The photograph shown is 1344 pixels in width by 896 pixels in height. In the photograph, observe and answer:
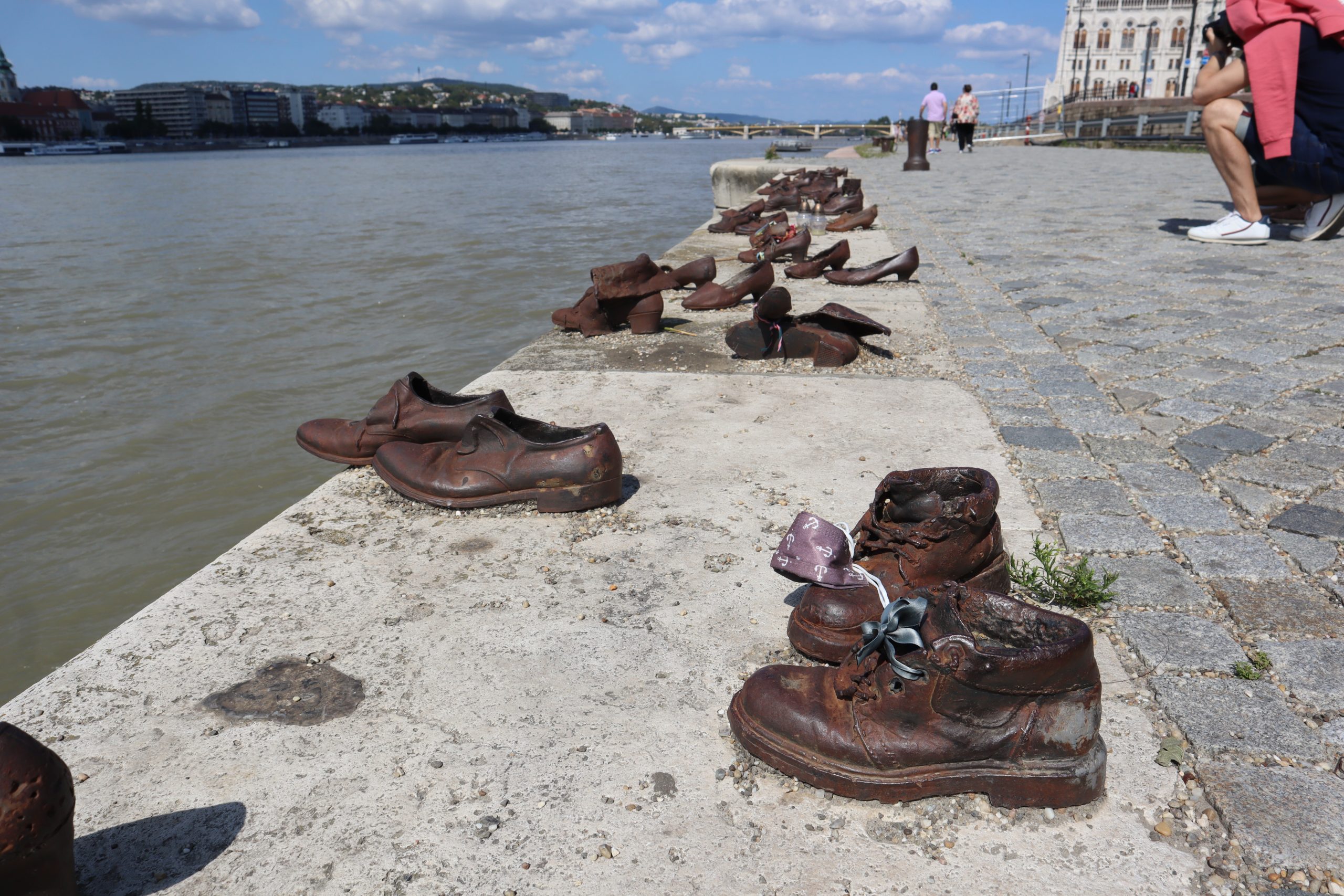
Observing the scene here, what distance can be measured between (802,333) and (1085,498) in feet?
5.85

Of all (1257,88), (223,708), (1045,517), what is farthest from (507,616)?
(1257,88)

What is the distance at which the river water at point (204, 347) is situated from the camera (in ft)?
12.8

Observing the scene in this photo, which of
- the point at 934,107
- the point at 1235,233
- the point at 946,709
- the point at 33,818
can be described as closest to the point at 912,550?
the point at 946,709

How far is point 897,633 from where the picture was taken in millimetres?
1536

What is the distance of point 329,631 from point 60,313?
28.1 ft

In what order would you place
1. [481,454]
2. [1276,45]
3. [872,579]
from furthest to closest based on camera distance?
[1276,45] < [481,454] < [872,579]

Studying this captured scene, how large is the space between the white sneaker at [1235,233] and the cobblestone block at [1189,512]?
5713 mm

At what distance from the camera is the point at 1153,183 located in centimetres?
1226

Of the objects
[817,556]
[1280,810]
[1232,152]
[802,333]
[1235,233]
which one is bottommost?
[1280,810]

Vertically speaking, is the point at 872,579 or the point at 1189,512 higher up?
the point at 872,579

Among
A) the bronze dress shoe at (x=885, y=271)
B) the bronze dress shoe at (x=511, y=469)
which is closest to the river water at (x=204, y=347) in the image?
the bronze dress shoe at (x=511, y=469)

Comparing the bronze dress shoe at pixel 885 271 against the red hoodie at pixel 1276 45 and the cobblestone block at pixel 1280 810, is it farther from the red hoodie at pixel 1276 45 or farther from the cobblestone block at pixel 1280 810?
the cobblestone block at pixel 1280 810

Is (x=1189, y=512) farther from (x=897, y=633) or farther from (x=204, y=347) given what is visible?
(x=204, y=347)

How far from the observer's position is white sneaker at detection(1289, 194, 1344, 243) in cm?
705
